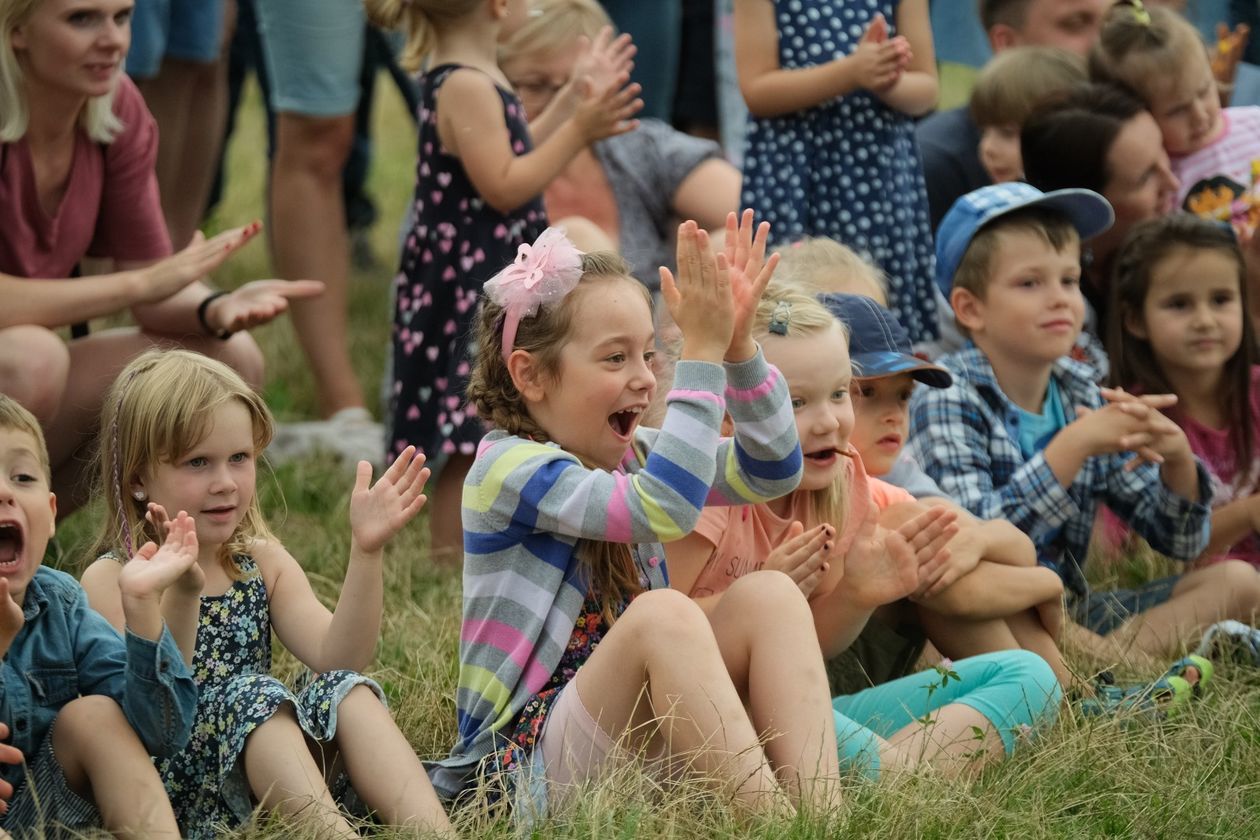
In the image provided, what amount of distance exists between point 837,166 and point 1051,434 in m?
1.09

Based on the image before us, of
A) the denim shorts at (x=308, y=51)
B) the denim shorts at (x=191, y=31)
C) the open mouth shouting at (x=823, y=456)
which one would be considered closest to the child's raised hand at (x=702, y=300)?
the open mouth shouting at (x=823, y=456)

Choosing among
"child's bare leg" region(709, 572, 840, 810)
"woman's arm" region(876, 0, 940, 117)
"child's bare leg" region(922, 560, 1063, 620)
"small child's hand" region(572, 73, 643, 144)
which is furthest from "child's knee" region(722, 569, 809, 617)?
"woman's arm" region(876, 0, 940, 117)

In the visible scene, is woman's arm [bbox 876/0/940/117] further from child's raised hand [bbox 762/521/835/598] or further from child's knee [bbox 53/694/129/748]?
child's knee [bbox 53/694/129/748]

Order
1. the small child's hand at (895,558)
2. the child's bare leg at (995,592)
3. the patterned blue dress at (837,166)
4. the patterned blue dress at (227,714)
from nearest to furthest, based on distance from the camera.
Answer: the patterned blue dress at (227,714) < the small child's hand at (895,558) < the child's bare leg at (995,592) < the patterned blue dress at (837,166)

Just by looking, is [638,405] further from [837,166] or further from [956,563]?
[837,166]

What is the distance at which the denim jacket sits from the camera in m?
2.65

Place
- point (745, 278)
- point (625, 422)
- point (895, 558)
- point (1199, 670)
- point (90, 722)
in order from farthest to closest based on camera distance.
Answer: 1. point (1199, 670)
2. point (895, 558)
3. point (625, 422)
4. point (745, 278)
5. point (90, 722)

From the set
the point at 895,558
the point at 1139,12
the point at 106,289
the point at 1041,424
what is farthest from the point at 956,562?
the point at 1139,12

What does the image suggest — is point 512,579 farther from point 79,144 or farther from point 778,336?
point 79,144

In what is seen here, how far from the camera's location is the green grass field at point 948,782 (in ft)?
9.02

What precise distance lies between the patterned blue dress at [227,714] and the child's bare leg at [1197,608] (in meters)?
1.86

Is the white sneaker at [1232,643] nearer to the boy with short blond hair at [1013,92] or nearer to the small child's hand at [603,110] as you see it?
the boy with short blond hair at [1013,92]

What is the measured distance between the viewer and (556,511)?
288cm

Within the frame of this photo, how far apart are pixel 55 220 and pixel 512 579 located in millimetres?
1815
